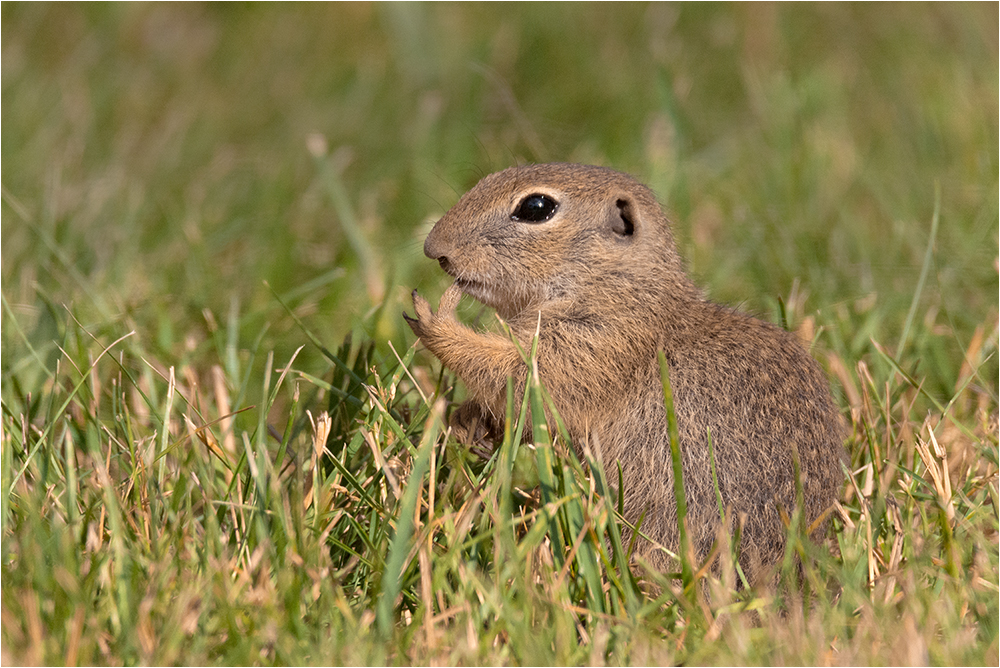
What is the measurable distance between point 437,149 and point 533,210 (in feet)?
11.4

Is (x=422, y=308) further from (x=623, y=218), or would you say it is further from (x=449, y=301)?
(x=623, y=218)

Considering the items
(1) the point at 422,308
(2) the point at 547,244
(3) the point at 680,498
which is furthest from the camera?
(2) the point at 547,244

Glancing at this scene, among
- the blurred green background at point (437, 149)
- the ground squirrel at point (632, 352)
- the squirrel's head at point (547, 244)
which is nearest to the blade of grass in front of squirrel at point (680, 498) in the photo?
the ground squirrel at point (632, 352)

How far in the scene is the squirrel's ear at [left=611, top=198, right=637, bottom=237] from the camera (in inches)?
145

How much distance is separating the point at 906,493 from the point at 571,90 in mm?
5190

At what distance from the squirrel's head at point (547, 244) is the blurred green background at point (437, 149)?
671mm

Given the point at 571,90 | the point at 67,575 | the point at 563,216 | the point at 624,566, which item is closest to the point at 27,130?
the point at 571,90

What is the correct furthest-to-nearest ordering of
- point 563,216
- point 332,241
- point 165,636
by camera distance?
point 332,241, point 563,216, point 165,636

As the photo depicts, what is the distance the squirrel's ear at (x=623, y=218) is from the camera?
369 centimetres

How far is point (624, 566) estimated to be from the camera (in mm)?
2781

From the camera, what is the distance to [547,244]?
3.58 meters

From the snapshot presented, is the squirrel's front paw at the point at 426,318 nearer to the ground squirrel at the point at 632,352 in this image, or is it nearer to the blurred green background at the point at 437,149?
the ground squirrel at the point at 632,352

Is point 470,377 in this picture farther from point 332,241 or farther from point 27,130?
Result: point 27,130

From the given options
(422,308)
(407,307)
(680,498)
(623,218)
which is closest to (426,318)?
(422,308)
